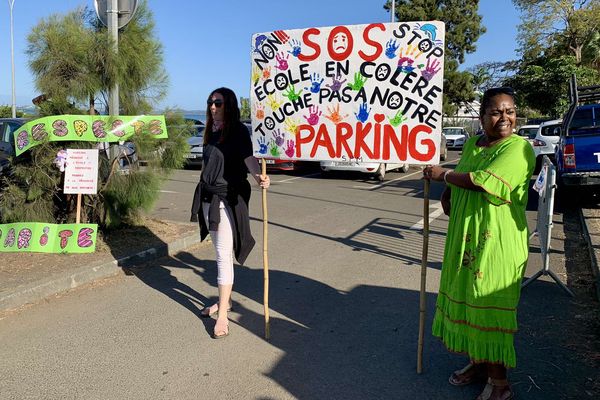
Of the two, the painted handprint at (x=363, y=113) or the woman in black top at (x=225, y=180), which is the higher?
the painted handprint at (x=363, y=113)

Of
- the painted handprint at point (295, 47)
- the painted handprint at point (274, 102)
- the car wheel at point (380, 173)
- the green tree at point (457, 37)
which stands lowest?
the car wheel at point (380, 173)

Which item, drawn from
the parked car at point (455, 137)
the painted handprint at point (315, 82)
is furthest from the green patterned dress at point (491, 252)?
the parked car at point (455, 137)

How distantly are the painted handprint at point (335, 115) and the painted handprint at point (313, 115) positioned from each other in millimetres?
84

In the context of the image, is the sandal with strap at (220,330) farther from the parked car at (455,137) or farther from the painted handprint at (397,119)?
the parked car at (455,137)

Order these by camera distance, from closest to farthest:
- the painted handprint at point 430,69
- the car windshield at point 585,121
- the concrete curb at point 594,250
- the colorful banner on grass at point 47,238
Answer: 1. the painted handprint at point 430,69
2. the concrete curb at point 594,250
3. the colorful banner on grass at point 47,238
4. the car windshield at point 585,121

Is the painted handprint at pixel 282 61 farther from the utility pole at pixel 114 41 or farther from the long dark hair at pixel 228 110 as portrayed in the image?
the utility pole at pixel 114 41

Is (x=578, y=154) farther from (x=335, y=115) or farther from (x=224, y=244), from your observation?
(x=224, y=244)

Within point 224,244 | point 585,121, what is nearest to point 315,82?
point 224,244

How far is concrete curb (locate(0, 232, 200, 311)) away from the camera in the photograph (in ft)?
14.7

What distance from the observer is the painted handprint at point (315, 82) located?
Answer: 3.70 metres

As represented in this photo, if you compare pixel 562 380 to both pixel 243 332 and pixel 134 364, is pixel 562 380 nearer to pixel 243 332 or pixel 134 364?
pixel 243 332

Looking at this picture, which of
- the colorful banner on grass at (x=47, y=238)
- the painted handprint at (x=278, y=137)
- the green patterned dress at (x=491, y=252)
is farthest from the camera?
the colorful banner on grass at (x=47, y=238)

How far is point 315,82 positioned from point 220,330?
205 centimetres

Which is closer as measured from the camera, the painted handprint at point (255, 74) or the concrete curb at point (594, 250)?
the painted handprint at point (255, 74)
